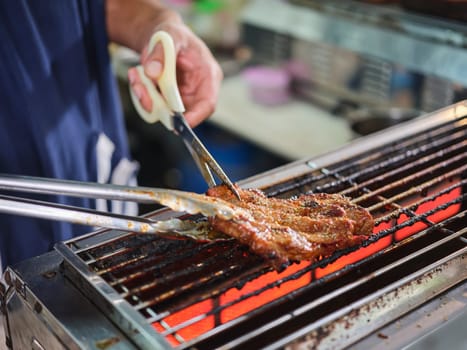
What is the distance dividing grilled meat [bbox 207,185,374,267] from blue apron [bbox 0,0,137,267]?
1.24 metres

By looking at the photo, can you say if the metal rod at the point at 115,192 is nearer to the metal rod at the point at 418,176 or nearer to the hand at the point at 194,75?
the metal rod at the point at 418,176

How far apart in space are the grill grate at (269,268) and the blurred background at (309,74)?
1286 millimetres

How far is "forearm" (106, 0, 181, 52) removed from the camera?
294cm

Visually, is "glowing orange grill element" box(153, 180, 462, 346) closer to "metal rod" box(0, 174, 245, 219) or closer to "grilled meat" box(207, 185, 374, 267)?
"grilled meat" box(207, 185, 374, 267)

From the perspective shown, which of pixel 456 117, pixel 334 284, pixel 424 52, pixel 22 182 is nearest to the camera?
pixel 22 182

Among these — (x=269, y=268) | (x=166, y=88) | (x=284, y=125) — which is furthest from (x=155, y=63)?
(x=284, y=125)

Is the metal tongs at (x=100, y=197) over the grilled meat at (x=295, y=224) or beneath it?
over

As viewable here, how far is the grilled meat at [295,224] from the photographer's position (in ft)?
5.32

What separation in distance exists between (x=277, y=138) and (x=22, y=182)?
2901 mm

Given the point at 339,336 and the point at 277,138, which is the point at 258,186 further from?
the point at 277,138

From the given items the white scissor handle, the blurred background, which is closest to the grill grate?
the white scissor handle

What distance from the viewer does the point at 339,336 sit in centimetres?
145

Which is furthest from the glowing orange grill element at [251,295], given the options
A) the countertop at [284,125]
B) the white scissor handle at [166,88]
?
the countertop at [284,125]

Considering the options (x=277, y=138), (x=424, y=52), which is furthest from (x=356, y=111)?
(x=424, y=52)
